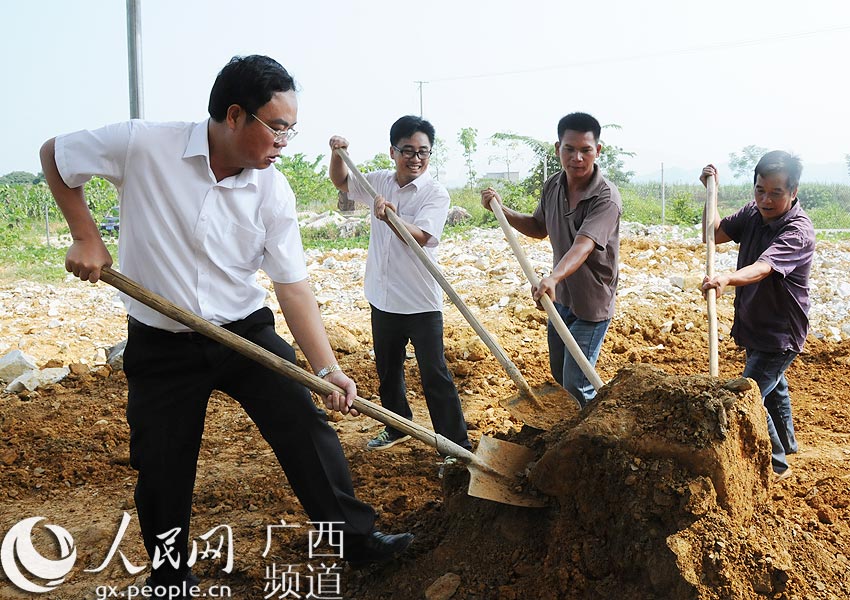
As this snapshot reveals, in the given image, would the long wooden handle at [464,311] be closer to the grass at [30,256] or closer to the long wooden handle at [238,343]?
the long wooden handle at [238,343]

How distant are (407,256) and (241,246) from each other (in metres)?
1.48

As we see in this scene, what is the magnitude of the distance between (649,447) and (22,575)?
257 cm

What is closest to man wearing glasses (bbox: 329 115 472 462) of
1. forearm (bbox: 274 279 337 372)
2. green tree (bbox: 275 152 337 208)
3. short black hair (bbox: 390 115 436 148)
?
short black hair (bbox: 390 115 436 148)

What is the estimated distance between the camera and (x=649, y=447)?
2.34m

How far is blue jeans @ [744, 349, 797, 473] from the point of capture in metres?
3.39

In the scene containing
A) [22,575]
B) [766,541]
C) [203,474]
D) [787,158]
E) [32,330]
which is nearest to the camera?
[766,541]

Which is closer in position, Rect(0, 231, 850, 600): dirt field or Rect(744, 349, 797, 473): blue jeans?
Rect(0, 231, 850, 600): dirt field

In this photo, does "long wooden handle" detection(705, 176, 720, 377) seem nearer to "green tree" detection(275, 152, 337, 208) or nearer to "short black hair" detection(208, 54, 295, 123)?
"short black hair" detection(208, 54, 295, 123)

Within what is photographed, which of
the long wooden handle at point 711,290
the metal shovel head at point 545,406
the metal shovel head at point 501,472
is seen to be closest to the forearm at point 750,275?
the long wooden handle at point 711,290

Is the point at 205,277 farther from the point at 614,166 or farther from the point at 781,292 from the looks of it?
the point at 614,166

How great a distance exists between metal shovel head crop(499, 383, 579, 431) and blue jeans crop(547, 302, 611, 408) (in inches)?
2.0

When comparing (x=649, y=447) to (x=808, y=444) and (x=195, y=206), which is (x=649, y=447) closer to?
(x=195, y=206)

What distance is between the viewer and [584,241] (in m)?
3.38

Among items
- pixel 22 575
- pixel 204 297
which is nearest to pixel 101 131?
pixel 204 297
